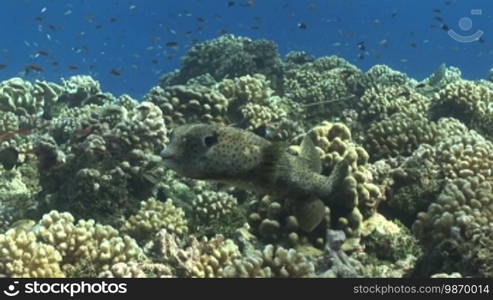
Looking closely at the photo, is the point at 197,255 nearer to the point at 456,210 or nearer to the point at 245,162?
the point at 245,162

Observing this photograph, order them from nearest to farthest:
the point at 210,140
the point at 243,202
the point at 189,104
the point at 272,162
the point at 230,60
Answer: the point at 210,140, the point at 272,162, the point at 243,202, the point at 189,104, the point at 230,60

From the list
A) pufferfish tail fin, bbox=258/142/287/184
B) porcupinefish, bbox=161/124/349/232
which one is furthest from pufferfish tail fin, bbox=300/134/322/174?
pufferfish tail fin, bbox=258/142/287/184

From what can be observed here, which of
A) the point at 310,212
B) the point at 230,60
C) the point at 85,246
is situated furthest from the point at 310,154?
the point at 230,60

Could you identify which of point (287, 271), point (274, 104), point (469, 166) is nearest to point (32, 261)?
point (287, 271)

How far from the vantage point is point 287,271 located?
19.2 ft

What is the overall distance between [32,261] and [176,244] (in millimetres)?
1856

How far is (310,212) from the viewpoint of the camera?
22.1 ft

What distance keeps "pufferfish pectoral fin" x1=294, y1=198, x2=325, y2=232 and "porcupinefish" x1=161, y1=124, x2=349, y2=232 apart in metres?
0.01

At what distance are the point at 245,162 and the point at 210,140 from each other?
487mm

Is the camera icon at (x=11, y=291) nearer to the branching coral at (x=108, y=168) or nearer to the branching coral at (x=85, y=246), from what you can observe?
the branching coral at (x=85, y=246)

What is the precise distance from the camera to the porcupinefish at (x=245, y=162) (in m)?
5.37

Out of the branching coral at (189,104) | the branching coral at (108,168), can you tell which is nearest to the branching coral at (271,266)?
the branching coral at (108,168)

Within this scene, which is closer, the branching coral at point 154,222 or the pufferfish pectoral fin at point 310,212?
the pufferfish pectoral fin at point 310,212

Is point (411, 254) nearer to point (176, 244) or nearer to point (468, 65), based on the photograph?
point (176, 244)
